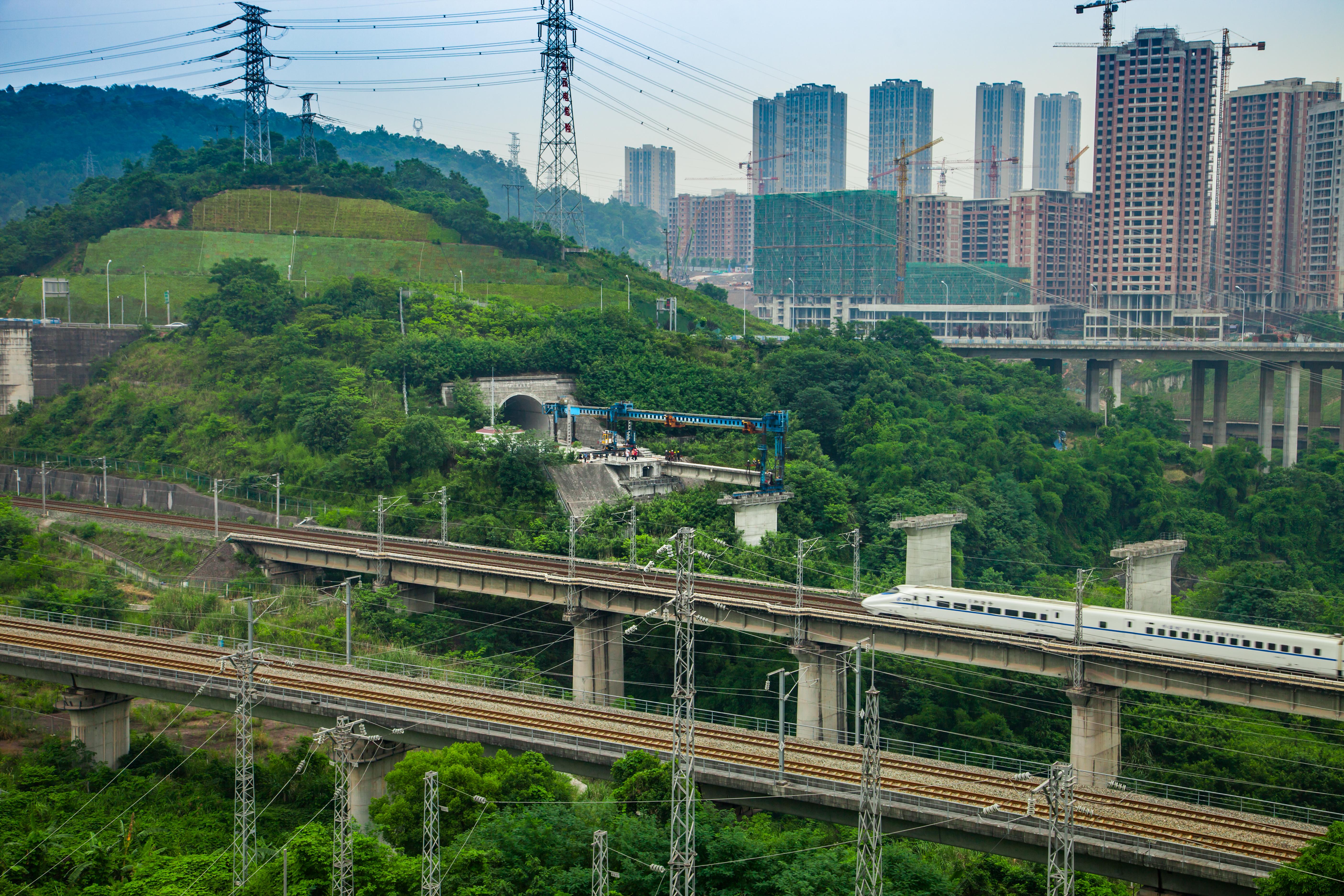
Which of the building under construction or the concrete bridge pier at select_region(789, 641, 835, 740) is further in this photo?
the building under construction

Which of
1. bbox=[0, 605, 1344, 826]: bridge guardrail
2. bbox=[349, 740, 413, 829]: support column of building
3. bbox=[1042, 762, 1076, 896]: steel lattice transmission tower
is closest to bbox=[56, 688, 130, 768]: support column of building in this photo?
bbox=[0, 605, 1344, 826]: bridge guardrail

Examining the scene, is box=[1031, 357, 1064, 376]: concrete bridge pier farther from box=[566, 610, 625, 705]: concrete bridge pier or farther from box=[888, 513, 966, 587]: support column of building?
box=[566, 610, 625, 705]: concrete bridge pier

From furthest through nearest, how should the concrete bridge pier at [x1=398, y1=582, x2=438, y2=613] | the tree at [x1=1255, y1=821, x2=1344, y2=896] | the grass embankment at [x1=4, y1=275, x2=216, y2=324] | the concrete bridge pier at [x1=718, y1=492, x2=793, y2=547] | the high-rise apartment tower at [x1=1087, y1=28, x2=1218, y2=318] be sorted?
the high-rise apartment tower at [x1=1087, y1=28, x2=1218, y2=318] → the grass embankment at [x1=4, y1=275, x2=216, y2=324] → the concrete bridge pier at [x1=718, y1=492, x2=793, y2=547] → the concrete bridge pier at [x1=398, y1=582, x2=438, y2=613] → the tree at [x1=1255, y1=821, x2=1344, y2=896]

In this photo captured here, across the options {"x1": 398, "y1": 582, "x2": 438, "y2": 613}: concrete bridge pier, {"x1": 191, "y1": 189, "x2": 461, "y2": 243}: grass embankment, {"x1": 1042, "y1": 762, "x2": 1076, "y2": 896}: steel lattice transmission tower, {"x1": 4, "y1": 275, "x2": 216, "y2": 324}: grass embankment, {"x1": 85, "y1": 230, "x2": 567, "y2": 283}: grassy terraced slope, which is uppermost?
{"x1": 191, "y1": 189, "x2": 461, "y2": 243}: grass embankment

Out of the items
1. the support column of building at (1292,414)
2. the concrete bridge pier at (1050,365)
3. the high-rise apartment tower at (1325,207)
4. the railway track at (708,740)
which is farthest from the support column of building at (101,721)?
the high-rise apartment tower at (1325,207)

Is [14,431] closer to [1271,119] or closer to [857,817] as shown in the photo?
[857,817]

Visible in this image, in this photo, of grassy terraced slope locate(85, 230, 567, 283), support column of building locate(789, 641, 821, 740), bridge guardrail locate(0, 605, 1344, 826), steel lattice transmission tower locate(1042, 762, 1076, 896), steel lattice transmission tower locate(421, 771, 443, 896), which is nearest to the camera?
steel lattice transmission tower locate(1042, 762, 1076, 896)

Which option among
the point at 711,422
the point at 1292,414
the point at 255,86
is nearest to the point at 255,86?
the point at 255,86

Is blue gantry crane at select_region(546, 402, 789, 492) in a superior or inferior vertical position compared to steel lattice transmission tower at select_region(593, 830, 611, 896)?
superior
